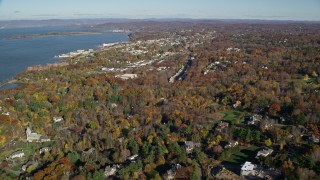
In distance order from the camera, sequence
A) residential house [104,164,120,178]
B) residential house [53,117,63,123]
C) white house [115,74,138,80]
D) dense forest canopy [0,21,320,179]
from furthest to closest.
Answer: white house [115,74,138,80] → residential house [53,117,63,123] → dense forest canopy [0,21,320,179] → residential house [104,164,120,178]

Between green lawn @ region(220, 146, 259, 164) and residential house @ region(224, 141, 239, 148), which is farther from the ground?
residential house @ region(224, 141, 239, 148)

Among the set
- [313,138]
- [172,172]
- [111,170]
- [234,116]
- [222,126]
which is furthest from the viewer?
[234,116]

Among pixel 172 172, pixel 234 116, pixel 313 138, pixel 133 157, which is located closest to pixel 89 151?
pixel 133 157

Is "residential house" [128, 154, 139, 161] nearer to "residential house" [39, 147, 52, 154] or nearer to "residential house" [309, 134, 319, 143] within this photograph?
"residential house" [39, 147, 52, 154]

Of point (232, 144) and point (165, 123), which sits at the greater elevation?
point (232, 144)

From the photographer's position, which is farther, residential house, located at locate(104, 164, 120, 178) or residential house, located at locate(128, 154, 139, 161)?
residential house, located at locate(128, 154, 139, 161)

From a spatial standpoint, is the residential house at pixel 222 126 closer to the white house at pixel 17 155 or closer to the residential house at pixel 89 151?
the residential house at pixel 89 151

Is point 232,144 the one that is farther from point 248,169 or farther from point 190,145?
point 248,169

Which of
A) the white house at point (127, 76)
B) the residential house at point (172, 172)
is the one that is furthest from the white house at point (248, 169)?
the white house at point (127, 76)

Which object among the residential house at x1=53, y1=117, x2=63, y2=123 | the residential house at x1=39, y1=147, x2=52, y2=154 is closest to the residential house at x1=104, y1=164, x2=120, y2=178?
the residential house at x1=39, y1=147, x2=52, y2=154
